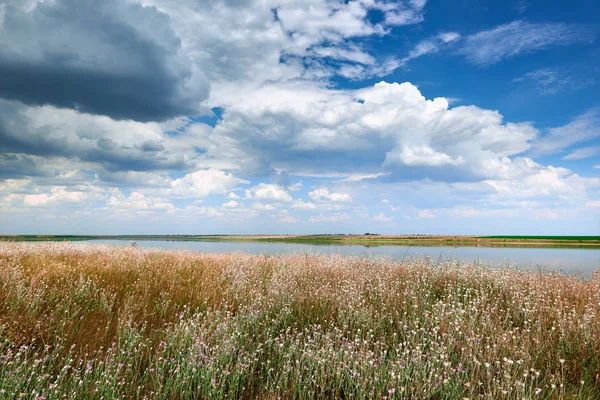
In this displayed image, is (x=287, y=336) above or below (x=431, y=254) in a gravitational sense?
below

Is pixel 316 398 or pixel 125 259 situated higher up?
pixel 125 259

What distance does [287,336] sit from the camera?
17.0 feet

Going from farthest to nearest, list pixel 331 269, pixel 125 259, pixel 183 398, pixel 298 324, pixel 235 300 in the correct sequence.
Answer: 1. pixel 125 259
2. pixel 331 269
3. pixel 235 300
4. pixel 298 324
5. pixel 183 398

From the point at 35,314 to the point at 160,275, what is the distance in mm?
3929

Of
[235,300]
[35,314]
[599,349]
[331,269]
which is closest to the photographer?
[599,349]

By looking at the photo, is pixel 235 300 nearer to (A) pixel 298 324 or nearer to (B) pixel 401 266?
(A) pixel 298 324

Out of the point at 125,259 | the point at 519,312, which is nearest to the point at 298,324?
the point at 519,312

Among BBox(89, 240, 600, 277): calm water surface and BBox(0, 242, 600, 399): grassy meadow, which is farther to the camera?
BBox(89, 240, 600, 277): calm water surface

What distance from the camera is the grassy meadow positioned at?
410 centimetres

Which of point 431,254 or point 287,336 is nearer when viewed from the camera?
point 287,336

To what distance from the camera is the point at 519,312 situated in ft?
22.4

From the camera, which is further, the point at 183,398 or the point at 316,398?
the point at 316,398

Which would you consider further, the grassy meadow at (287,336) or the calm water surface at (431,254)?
the calm water surface at (431,254)

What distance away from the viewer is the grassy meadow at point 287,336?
4102 millimetres
